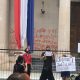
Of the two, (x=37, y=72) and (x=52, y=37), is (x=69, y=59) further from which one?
(x=52, y=37)

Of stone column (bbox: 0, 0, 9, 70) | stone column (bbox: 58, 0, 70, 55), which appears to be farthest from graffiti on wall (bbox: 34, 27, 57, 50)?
stone column (bbox: 0, 0, 9, 70)

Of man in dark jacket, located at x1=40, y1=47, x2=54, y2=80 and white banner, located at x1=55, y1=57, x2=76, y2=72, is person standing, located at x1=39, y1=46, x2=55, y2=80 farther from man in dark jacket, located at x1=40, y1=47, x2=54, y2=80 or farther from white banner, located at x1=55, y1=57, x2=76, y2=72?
white banner, located at x1=55, y1=57, x2=76, y2=72

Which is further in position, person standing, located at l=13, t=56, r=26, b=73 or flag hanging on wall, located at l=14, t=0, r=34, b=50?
flag hanging on wall, located at l=14, t=0, r=34, b=50

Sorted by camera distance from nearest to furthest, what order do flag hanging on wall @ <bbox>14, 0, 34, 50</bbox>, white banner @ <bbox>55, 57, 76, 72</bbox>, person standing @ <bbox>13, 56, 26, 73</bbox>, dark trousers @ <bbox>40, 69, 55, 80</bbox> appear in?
person standing @ <bbox>13, 56, 26, 73</bbox>, white banner @ <bbox>55, 57, 76, 72</bbox>, dark trousers @ <bbox>40, 69, 55, 80</bbox>, flag hanging on wall @ <bbox>14, 0, 34, 50</bbox>

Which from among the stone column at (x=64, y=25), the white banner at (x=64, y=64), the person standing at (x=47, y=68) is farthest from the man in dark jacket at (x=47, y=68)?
the stone column at (x=64, y=25)

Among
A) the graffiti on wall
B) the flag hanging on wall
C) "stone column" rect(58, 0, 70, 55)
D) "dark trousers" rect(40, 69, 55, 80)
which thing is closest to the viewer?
"dark trousers" rect(40, 69, 55, 80)

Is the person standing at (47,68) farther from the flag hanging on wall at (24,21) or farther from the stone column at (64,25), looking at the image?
the stone column at (64,25)

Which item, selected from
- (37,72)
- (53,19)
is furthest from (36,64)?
(53,19)

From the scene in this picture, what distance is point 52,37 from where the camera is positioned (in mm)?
23391

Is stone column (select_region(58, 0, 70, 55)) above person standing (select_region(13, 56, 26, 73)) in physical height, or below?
above

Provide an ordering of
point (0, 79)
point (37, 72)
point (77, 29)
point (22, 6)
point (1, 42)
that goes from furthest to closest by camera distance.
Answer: point (77, 29) < point (1, 42) < point (37, 72) < point (0, 79) < point (22, 6)

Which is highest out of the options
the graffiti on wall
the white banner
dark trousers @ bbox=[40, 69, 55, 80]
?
the graffiti on wall

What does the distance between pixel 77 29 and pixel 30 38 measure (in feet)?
28.5

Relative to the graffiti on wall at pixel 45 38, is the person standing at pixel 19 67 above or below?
below
